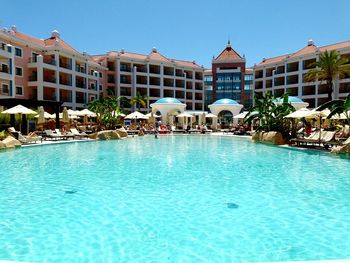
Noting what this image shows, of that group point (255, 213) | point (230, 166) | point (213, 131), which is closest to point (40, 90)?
point (213, 131)

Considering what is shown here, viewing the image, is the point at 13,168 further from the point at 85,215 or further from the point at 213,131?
the point at 213,131

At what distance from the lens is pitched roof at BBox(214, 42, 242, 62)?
209ft

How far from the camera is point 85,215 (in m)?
6.73

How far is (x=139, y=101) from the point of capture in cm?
5341

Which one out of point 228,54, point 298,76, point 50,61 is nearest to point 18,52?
point 50,61

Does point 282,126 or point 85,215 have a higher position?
point 282,126

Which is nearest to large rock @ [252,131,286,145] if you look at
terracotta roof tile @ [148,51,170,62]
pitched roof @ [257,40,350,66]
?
pitched roof @ [257,40,350,66]

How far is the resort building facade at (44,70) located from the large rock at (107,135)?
12.7 m

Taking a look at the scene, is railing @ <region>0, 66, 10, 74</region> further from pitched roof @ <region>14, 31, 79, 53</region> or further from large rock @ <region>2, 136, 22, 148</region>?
large rock @ <region>2, 136, 22, 148</region>

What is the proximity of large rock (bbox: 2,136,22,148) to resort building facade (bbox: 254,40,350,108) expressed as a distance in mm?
37460

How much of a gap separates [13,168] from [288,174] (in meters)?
10.1

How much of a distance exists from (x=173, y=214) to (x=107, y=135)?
21856 mm

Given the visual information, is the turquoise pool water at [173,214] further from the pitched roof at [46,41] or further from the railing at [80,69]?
the railing at [80,69]

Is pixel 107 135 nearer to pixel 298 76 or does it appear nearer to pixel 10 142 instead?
pixel 10 142
